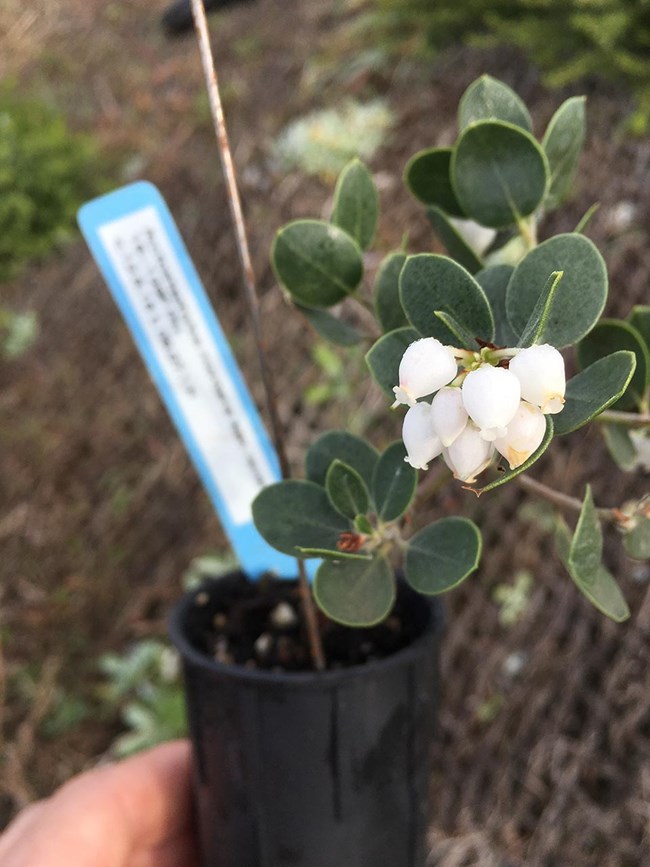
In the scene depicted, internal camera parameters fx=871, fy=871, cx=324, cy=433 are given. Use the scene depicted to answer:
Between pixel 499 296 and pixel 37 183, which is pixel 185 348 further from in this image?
pixel 37 183

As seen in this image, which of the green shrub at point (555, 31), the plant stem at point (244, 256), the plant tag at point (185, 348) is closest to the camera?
the plant stem at point (244, 256)

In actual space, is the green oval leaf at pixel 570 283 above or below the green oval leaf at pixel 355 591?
above

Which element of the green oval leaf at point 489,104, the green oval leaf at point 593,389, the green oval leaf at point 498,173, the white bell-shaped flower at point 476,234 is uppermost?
the green oval leaf at point 489,104

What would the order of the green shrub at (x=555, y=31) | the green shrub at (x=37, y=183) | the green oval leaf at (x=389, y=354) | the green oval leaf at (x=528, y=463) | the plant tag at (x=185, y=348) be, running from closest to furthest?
the green oval leaf at (x=528, y=463)
the green oval leaf at (x=389, y=354)
the plant tag at (x=185, y=348)
the green shrub at (x=555, y=31)
the green shrub at (x=37, y=183)

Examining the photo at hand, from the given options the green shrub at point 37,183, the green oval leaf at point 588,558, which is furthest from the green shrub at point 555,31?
the green oval leaf at point 588,558

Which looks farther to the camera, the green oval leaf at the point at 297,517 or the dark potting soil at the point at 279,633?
the dark potting soil at the point at 279,633

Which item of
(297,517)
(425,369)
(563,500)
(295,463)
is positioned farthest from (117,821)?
(295,463)

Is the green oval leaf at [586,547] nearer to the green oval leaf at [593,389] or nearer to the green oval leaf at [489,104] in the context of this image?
the green oval leaf at [593,389]
